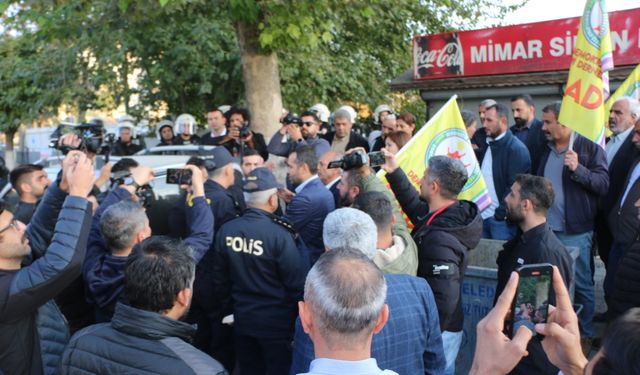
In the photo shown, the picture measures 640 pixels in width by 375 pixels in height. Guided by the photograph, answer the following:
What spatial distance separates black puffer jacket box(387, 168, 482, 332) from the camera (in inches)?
142

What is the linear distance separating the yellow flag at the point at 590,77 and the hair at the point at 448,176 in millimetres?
1808

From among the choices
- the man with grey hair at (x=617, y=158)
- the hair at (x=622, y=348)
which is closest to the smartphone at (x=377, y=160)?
the man with grey hair at (x=617, y=158)

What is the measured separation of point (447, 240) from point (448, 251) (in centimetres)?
7

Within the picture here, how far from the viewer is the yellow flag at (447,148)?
5.32 metres

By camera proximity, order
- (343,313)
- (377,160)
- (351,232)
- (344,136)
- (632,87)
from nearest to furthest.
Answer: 1. (343,313)
2. (351,232)
3. (377,160)
4. (632,87)
5. (344,136)

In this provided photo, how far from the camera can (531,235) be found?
399cm

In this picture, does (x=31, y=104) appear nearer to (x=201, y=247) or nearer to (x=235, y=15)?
(x=235, y=15)

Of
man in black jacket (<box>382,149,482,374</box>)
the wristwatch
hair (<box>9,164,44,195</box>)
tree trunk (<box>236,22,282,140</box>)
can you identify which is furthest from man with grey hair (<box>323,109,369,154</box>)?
man in black jacket (<box>382,149,482,374</box>)

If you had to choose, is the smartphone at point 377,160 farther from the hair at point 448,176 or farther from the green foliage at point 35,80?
the green foliage at point 35,80

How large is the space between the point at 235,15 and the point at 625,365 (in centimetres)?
790

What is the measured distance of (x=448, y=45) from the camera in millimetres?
9898

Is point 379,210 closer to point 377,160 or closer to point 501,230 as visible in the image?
point 377,160

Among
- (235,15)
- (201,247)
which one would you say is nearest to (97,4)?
(235,15)

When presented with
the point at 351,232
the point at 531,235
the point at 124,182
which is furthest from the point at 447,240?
the point at 124,182
